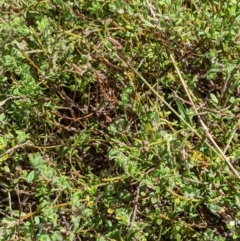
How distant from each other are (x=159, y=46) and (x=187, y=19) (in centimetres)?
11

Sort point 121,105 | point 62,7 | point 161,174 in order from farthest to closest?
point 62,7
point 121,105
point 161,174

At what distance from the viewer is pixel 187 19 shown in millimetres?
1883

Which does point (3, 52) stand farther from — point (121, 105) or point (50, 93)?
point (121, 105)


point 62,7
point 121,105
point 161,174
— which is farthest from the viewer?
point 62,7

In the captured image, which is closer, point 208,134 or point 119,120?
point 208,134

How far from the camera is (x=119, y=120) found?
182cm

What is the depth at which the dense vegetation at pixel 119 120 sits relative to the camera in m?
1.72

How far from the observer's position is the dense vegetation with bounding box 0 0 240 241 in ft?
5.65

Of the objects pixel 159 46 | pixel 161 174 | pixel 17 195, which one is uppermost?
pixel 159 46

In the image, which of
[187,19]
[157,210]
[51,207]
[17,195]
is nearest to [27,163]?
[17,195]

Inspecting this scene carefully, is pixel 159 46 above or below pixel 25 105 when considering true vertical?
above

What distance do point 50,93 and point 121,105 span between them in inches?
10.2

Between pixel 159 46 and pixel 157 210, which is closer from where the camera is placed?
pixel 157 210

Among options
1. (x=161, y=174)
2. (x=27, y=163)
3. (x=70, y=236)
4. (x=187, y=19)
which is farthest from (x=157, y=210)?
(x=187, y=19)
